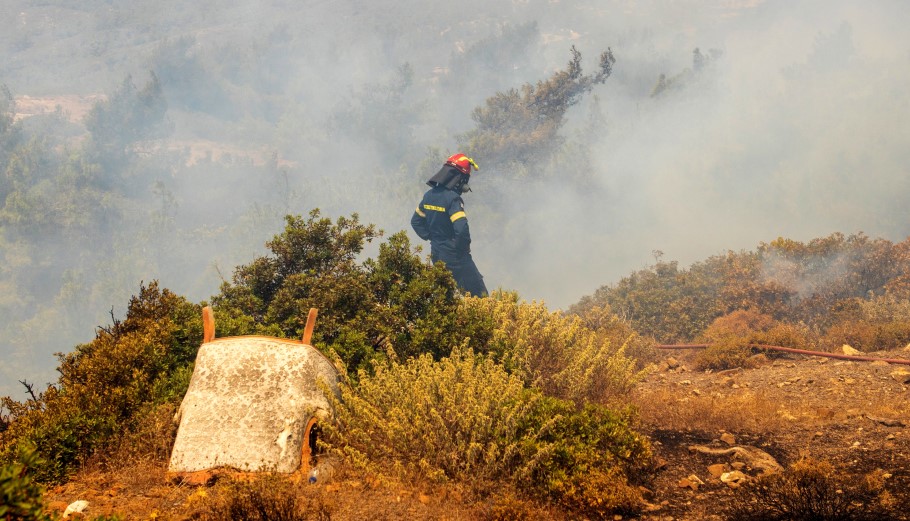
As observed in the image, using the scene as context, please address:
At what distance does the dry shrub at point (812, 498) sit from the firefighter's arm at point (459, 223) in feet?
24.5

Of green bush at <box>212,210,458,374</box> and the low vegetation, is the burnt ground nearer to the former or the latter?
the low vegetation

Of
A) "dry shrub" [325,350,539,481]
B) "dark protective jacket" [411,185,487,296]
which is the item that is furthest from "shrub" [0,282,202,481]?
"dark protective jacket" [411,185,487,296]

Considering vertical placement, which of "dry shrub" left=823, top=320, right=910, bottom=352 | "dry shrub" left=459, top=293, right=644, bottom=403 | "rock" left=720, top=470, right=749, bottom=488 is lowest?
"rock" left=720, top=470, right=749, bottom=488

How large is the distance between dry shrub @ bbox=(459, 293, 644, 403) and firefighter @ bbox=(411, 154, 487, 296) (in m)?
3.81

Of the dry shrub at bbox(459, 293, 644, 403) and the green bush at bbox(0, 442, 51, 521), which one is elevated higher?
the dry shrub at bbox(459, 293, 644, 403)

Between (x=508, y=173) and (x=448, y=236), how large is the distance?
81.4 ft

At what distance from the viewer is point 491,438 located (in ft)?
19.2

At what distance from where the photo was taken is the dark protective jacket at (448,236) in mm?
12789

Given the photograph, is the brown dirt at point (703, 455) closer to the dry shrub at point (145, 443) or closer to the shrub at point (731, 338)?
the dry shrub at point (145, 443)

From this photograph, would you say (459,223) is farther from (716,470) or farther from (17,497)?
(17,497)

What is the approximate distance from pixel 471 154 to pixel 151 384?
3032 centimetres

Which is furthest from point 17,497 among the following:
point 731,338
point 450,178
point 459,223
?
point 731,338

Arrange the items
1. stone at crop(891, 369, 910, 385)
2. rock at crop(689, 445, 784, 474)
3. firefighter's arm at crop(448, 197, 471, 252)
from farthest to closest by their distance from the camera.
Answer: firefighter's arm at crop(448, 197, 471, 252) → stone at crop(891, 369, 910, 385) → rock at crop(689, 445, 784, 474)

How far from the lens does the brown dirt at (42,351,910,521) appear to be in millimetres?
5168
